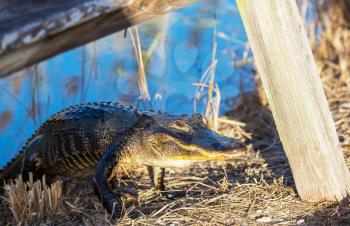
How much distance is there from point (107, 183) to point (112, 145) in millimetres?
271

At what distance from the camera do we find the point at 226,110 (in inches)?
237

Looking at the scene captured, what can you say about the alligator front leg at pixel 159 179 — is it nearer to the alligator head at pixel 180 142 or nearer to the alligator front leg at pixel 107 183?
the alligator head at pixel 180 142

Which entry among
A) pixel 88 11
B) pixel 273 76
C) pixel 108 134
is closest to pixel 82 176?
pixel 108 134

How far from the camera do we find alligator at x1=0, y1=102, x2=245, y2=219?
3.72 m

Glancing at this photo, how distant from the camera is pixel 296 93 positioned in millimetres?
3213

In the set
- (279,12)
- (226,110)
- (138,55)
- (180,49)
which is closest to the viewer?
(279,12)

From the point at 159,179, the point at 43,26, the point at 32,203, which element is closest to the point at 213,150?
the point at 159,179

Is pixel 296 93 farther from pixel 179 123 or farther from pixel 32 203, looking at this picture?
pixel 32 203

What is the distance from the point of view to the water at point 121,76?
569 cm

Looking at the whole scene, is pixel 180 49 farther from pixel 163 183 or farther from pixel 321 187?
pixel 321 187

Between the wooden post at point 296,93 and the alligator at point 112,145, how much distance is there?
35 cm

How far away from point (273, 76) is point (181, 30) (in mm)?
3891

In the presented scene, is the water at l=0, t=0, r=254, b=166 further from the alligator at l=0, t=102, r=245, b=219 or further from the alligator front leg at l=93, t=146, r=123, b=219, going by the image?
the alligator front leg at l=93, t=146, r=123, b=219

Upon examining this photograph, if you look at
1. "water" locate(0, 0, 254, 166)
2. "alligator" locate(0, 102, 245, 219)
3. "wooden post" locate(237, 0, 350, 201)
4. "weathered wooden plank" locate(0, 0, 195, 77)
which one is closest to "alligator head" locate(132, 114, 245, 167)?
"alligator" locate(0, 102, 245, 219)
